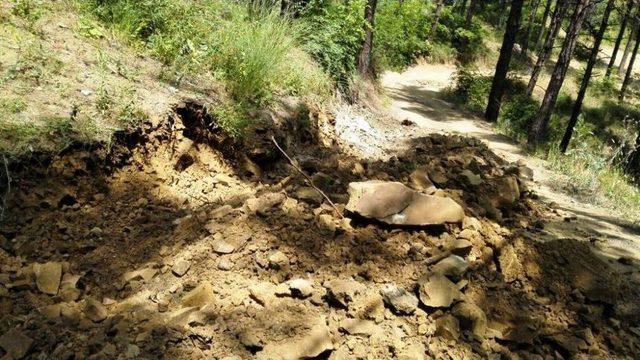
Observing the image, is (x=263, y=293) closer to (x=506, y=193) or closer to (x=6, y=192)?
(x=6, y=192)

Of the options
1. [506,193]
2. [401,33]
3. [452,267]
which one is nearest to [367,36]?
[506,193]

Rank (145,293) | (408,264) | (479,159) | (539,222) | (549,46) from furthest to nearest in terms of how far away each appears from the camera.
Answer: (549,46) → (479,159) → (539,222) → (408,264) → (145,293)

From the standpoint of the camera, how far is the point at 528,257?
3816 mm

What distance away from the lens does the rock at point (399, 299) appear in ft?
9.84

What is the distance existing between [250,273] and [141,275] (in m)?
0.72

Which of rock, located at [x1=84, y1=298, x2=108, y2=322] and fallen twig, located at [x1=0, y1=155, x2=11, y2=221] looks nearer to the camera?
rock, located at [x1=84, y1=298, x2=108, y2=322]

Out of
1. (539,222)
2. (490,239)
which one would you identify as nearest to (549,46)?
(539,222)

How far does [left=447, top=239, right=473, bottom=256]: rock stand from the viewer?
3.63m

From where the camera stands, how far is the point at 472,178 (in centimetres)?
539

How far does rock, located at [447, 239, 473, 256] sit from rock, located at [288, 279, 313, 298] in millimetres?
1279

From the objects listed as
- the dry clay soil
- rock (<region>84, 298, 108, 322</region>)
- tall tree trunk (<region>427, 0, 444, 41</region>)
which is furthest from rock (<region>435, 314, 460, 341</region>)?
tall tree trunk (<region>427, 0, 444, 41</region>)

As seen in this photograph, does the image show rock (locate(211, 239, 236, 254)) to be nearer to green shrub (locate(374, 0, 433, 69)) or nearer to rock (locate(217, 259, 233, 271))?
rock (locate(217, 259, 233, 271))

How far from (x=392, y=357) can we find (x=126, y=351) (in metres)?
1.45

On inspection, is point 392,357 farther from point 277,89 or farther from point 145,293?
point 277,89
